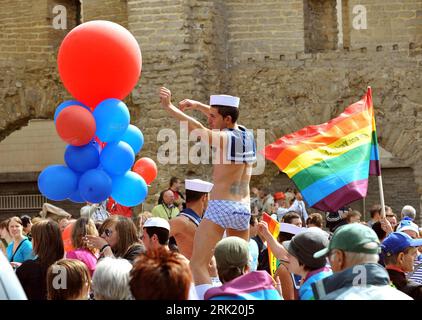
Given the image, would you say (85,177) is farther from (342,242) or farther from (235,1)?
(235,1)

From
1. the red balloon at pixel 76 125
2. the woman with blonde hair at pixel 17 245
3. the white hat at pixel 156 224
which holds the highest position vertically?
the red balloon at pixel 76 125

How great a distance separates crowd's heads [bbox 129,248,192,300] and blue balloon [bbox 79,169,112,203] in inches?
154

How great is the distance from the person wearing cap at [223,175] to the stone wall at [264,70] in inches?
381

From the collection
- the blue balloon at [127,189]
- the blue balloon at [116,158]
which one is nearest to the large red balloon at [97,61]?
the blue balloon at [116,158]

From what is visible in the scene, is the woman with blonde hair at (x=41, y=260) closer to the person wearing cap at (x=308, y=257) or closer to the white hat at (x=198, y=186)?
the white hat at (x=198, y=186)

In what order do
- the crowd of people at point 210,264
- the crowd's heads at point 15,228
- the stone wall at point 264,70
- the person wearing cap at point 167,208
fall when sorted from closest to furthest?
the crowd of people at point 210,264, the crowd's heads at point 15,228, the person wearing cap at point 167,208, the stone wall at point 264,70

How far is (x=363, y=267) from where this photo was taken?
4.32 metres

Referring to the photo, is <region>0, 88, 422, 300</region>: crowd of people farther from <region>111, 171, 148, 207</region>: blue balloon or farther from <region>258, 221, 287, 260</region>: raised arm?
<region>111, 171, 148, 207</region>: blue balloon

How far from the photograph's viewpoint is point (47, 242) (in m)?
6.42

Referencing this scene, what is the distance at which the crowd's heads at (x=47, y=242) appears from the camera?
21.0 ft

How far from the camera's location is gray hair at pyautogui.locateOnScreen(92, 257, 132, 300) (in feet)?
15.0

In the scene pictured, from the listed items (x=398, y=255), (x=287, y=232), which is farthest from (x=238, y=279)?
(x=287, y=232)

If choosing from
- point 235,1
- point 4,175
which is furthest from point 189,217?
point 4,175

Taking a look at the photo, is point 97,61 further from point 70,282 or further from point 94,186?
point 70,282
